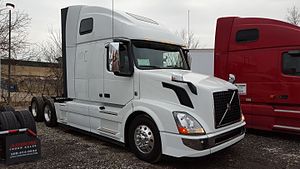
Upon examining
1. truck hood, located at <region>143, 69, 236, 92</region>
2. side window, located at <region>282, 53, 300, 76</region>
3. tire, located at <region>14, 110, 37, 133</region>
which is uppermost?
side window, located at <region>282, 53, 300, 76</region>

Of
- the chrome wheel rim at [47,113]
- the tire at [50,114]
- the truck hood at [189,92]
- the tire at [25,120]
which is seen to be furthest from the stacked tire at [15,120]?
the chrome wheel rim at [47,113]

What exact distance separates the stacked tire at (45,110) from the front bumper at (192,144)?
16.2ft

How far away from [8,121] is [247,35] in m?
6.14

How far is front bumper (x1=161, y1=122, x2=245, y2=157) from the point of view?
4402 mm

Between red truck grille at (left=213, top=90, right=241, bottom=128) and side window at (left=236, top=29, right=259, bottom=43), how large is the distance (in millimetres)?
2751

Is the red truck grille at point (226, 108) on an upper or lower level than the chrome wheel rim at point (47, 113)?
upper

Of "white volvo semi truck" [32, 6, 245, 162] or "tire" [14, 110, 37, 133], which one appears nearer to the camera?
"white volvo semi truck" [32, 6, 245, 162]

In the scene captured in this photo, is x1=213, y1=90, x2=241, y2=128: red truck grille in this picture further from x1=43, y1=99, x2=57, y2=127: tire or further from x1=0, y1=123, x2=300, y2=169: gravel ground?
x1=43, y1=99, x2=57, y2=127: tire

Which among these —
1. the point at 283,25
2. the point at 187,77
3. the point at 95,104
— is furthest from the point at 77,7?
the point at 283,25

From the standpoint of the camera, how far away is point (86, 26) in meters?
6.84

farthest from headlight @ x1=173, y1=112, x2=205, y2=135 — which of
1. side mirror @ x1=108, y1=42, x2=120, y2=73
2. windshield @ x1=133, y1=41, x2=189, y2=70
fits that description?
side mirror @ x1=108, y1=42, x2=120, y2=73

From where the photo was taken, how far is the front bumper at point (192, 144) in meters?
4.40

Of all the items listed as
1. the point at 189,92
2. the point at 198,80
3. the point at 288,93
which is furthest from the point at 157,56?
the point at 288,93

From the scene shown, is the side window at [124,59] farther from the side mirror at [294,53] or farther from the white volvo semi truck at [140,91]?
the side mirror at [294,53]
